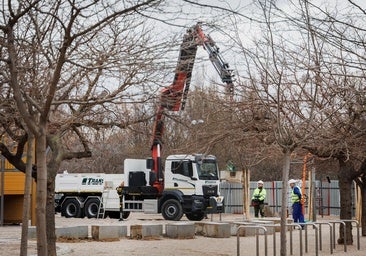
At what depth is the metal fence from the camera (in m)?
41.9

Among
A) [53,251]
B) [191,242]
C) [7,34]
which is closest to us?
[7,34]

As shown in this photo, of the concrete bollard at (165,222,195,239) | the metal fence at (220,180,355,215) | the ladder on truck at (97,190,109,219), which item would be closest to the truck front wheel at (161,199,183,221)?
the ladder on truck at (97,190,109,219)

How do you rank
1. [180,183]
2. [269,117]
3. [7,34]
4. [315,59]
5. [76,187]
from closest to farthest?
[7,34], [315,59], [269,117], [180,183], [76,187]

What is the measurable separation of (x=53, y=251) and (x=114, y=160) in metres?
37.6

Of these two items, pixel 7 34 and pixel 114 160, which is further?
pixel 114 160

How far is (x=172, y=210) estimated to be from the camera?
108 feet

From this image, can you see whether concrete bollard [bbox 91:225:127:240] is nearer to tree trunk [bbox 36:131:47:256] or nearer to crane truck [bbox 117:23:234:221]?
crane truck [bbox 117:23:234:221]

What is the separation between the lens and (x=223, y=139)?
659 inches

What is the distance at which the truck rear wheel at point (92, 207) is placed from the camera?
37938 mm

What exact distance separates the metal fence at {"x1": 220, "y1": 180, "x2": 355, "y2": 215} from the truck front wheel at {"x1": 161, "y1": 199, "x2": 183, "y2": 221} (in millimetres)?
10100

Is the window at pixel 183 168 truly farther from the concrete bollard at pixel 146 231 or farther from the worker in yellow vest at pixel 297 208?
the concrete bollard at pixel 146 231

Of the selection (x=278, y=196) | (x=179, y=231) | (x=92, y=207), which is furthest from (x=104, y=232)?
(x=278, y=196)

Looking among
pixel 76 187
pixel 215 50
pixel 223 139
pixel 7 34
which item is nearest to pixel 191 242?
pixel 223 139

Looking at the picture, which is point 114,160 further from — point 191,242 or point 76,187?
point 191,242
